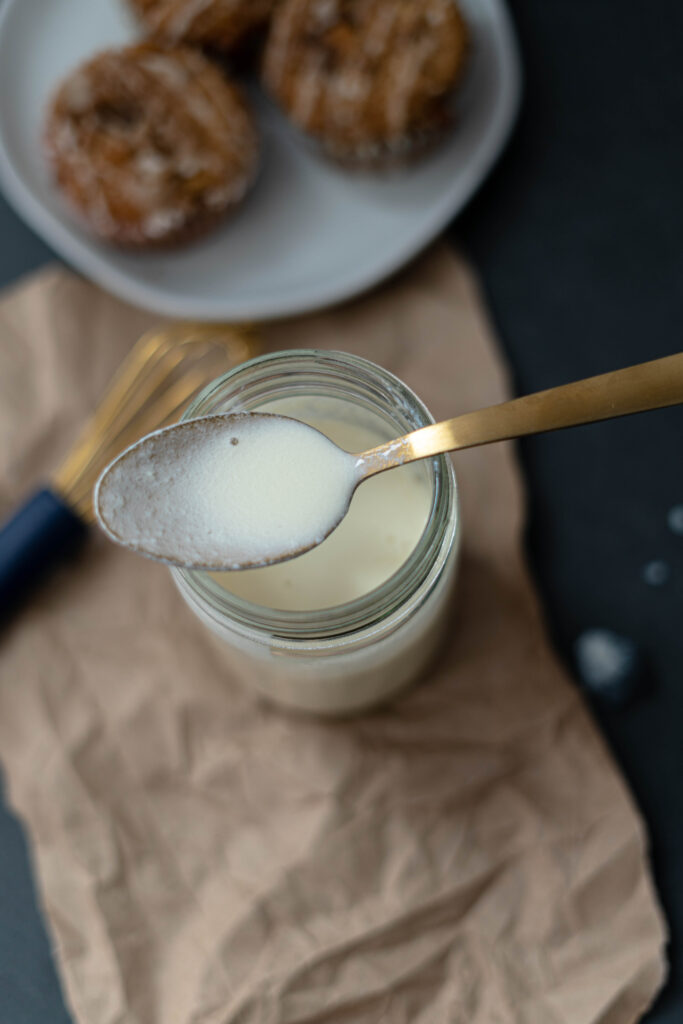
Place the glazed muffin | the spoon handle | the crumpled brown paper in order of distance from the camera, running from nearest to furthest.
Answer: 1. the spoon handle
2. the crumpled brown paper
3. the glazed muffin

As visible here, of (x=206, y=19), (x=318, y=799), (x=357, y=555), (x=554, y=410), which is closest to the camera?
(x=554, y=410)

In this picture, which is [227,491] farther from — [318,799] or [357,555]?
[318,799]

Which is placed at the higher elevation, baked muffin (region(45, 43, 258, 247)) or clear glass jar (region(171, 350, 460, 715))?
baked muffin (region(45, 43, 258, 247))

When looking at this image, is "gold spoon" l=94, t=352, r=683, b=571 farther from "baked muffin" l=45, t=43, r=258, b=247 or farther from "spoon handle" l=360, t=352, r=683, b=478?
"baked muffin" l=45, t=43, r=258, b=247

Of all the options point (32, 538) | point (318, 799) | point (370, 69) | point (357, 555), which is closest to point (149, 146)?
point (370, 69)

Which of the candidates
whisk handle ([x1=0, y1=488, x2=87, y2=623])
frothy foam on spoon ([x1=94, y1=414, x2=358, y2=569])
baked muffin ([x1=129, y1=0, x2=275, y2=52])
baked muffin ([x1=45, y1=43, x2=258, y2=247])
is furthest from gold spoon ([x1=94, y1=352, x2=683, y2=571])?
baked muffin ([x1=129, y1=0, x2=275, y2=52])

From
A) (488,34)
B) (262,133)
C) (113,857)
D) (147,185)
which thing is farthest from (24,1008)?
(488,34)
